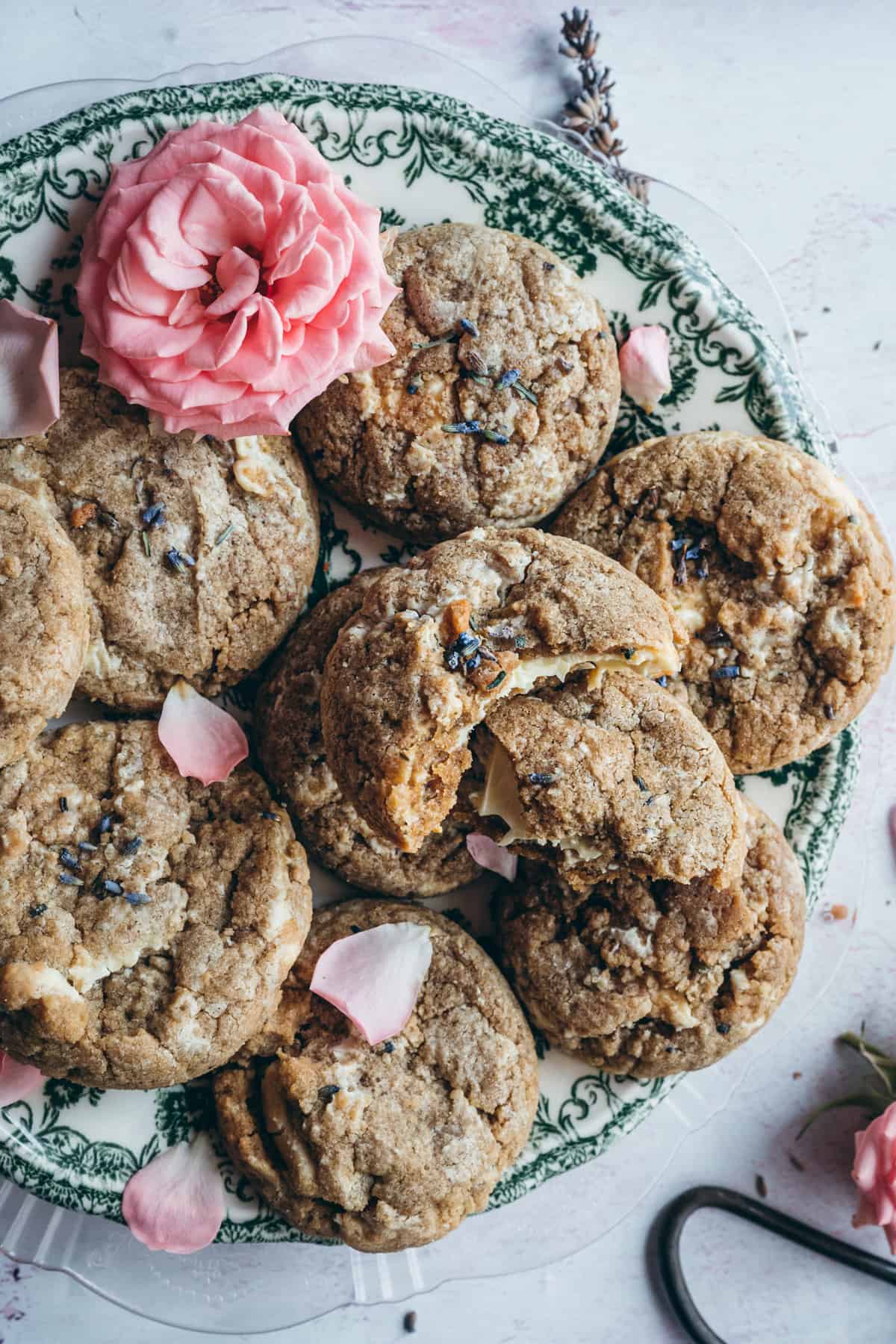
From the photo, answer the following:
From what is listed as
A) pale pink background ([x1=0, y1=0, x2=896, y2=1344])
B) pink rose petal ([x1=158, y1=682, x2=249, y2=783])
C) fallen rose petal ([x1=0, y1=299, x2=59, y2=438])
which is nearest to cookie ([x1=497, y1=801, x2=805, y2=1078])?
pale pink background ([x1=0, y1=0, x2=896, y2=1344])

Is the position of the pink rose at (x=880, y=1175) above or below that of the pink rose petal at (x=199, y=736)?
below

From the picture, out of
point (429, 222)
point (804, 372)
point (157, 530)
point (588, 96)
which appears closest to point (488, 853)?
point (157, 530)

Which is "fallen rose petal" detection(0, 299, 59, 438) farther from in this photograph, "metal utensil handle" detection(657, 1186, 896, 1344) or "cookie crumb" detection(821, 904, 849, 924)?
"metal utensil handle" detection(657, 1186, 896, 1344)

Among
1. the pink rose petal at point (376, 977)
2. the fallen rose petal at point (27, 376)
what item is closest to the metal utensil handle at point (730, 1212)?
the pink rose petal at point (376, 977)

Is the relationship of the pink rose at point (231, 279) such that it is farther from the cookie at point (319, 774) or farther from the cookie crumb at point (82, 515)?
the cookie at point (319, 774)

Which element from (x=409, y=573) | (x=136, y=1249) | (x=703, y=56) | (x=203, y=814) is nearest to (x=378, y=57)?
(x=703, y=56)

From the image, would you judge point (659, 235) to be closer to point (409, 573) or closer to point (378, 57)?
point (378, 57)

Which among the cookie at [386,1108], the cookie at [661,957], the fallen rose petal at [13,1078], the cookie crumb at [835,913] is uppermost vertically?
the cookie at [661,957]
